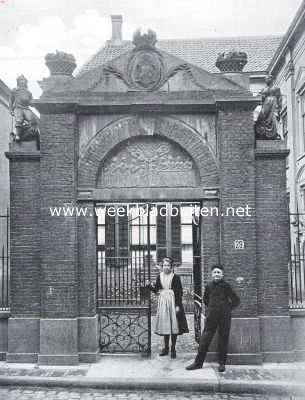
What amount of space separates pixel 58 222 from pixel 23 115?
217cm

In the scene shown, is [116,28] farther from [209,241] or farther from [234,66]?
[209,241]

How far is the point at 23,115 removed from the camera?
942 centimetres

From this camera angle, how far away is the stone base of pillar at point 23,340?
29.8 ft

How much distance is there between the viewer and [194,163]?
31.2ft

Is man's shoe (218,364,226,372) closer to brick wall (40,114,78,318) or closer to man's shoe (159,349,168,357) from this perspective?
man's shoe (159,349,168,357)

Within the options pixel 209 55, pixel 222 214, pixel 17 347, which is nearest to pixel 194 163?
pixel 222 214

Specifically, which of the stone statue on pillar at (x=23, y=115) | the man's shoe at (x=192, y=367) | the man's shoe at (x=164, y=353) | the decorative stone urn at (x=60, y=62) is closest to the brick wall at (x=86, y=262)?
the man's shoe at (x=164, y=353)

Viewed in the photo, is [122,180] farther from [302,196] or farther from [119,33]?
[119,33]

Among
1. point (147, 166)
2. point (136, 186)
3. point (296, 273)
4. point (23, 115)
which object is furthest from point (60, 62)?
point (296, 273)

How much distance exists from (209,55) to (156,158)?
821 inches

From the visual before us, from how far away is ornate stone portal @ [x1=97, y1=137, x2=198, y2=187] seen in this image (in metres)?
9.52

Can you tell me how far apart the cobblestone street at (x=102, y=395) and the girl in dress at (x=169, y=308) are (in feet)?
5.64

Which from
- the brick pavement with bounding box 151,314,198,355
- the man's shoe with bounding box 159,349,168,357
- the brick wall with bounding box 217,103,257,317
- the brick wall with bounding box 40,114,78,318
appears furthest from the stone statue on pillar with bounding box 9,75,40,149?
the brick pavement with bounding box 151,314,198,355

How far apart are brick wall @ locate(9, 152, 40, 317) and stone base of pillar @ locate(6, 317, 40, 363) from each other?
0.62 ft
